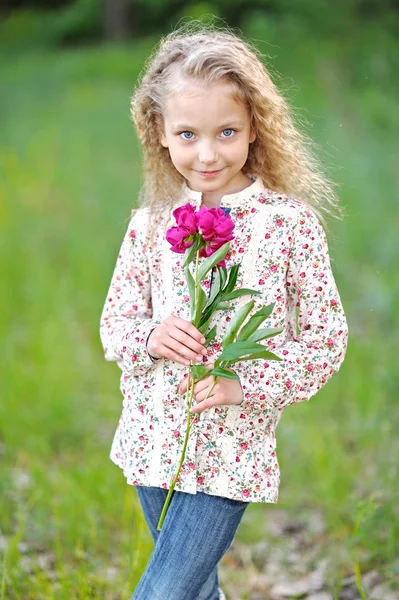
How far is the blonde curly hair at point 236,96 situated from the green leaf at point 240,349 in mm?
540

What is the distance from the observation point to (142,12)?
2142 cm

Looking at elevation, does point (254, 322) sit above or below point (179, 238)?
below

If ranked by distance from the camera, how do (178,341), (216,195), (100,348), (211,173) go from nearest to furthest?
(178,341)
(211,173)
(216,195)
(100,348)

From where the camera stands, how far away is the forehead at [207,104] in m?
2.12

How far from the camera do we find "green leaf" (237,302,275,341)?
6.68 feet

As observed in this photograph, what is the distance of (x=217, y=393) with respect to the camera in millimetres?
2094

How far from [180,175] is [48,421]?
2.50 metres

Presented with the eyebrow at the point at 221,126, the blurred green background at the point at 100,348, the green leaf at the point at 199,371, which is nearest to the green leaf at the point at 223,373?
the green leaf at the point at 199,371

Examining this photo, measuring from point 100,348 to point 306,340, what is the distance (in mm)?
3590

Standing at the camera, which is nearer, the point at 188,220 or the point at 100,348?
the point at 188,220

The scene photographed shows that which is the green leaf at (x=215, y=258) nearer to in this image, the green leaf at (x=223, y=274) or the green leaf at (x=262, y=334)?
the green leaf at (x=223, y=274)

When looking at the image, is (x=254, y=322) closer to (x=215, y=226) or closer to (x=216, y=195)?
(x=215, y=226)

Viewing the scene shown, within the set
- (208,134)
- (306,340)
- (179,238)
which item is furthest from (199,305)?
(208,134)

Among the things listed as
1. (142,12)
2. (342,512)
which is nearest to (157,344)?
(342,512)
